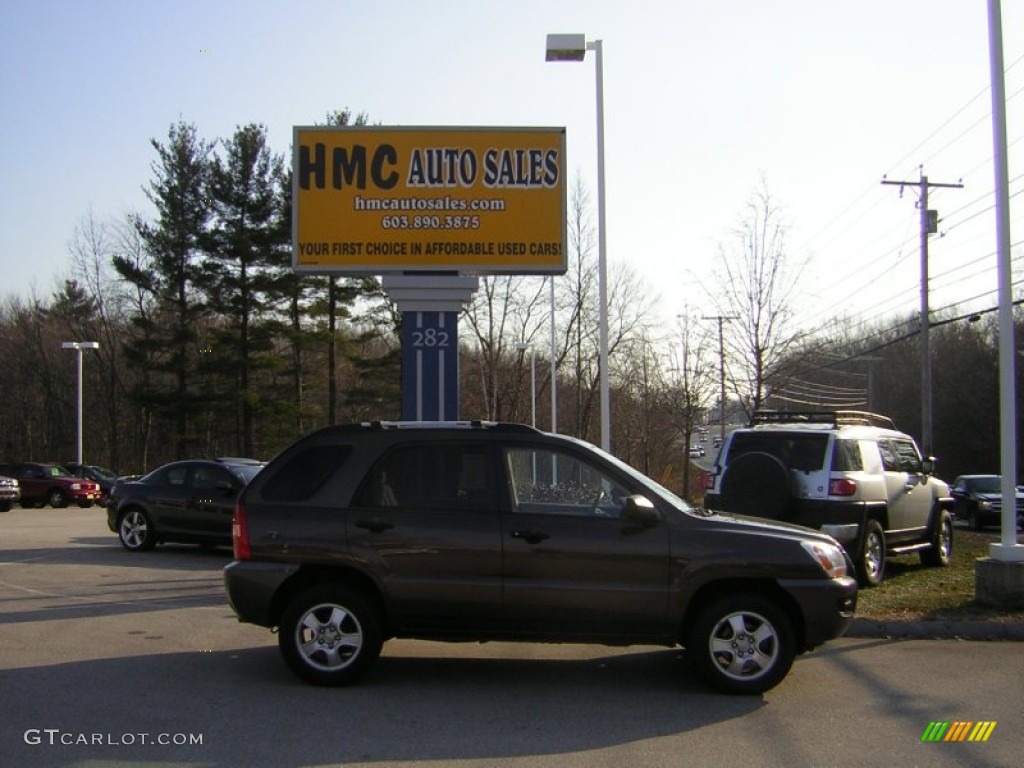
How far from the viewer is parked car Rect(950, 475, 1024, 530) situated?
87.1ft

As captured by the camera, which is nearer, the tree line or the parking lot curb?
the parking lot curb

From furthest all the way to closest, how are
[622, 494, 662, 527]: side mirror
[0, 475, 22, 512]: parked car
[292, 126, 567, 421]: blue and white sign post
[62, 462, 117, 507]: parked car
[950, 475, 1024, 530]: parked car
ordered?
[62, 462, 117, 507]: parked car, [0, 475, 22, 512]: parked car, [950, 475, 1024, 530]: parked car, [292, 126, 567, 421]: blue and white sign post, [622, 494, 662, 527]: side mirror

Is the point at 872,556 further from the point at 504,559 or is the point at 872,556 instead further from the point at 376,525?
the point at 376,525

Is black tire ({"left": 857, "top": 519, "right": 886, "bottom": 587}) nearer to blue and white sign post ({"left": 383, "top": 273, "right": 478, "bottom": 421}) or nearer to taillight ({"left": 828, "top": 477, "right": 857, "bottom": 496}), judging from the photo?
taillight ({"left": 828, "top": 477, "right": 857, "bottom": 496})

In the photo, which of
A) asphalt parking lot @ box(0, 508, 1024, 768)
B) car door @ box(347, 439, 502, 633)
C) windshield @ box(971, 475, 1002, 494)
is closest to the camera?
asphalt parking lot @ box(0, 508, 1024, 768)

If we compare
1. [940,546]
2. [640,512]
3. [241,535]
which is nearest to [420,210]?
[241,535]

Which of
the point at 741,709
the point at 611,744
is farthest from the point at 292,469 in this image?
the point at 741,709

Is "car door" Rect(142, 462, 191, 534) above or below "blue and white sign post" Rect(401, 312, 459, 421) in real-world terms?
below

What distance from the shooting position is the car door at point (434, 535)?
669 cm

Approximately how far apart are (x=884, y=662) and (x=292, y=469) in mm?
5209

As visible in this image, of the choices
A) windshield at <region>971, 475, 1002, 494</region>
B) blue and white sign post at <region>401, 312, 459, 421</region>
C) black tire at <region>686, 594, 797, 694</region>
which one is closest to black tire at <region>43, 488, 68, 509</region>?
blue and white sign post at <region>401, 312, 459, 421</region>

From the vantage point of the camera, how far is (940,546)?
13547 millimetres

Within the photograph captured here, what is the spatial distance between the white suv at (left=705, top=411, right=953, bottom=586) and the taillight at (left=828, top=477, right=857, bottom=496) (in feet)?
0.04

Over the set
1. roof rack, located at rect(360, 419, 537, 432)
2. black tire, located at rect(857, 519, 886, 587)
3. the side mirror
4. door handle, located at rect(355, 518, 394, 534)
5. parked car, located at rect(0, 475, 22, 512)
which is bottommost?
parked car, located at rect(0, 475, 22, 512)
